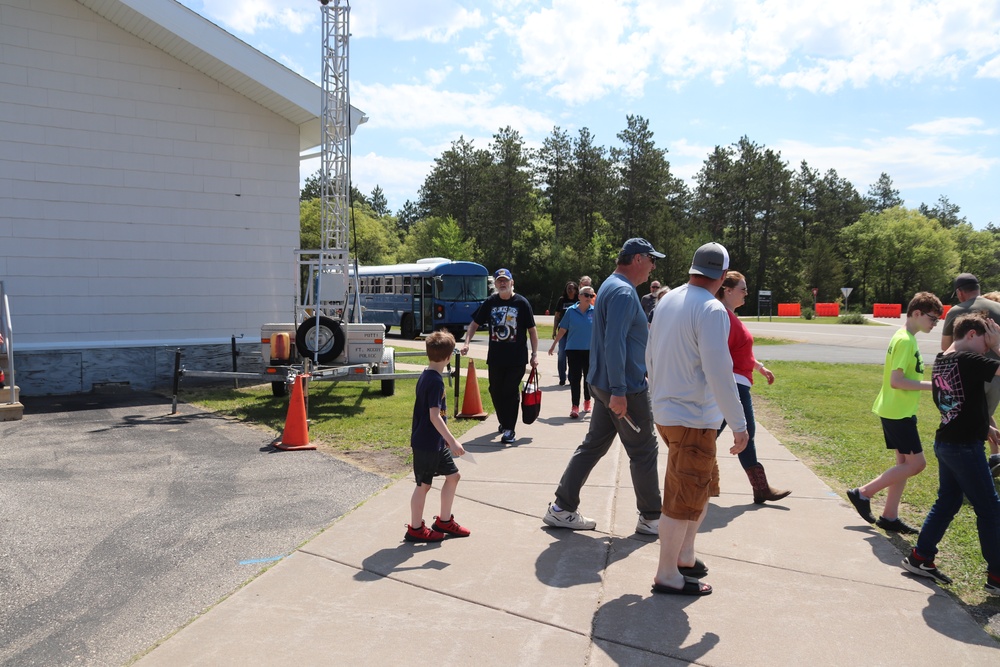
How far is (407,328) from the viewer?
29.7 meters

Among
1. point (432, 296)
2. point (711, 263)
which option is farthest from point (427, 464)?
point (432, 296)

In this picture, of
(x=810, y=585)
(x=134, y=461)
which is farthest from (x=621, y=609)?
(x=134, y=461)

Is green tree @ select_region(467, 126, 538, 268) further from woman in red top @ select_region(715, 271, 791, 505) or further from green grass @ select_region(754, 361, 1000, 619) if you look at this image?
woman in red top @ select_region(715, 271, 791, 505)

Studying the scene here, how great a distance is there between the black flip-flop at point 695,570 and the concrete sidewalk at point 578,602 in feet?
0.29

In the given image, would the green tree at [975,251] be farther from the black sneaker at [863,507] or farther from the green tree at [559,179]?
the black sneaker at [863,507]

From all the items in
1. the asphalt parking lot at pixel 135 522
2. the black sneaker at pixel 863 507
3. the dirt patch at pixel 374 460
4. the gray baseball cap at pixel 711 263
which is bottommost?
the asphalt parking lot at pixel 135 522

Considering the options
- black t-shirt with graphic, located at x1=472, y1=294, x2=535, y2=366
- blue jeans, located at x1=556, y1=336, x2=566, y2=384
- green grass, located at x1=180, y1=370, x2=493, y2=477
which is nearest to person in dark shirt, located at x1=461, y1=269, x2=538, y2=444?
black t-shirt with graphic, located at x1=472, y1=294, x2=535, y2=366

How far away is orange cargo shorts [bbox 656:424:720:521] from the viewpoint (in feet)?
13.9

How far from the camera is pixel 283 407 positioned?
1137 centimetres

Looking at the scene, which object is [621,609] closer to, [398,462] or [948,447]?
[948,447]

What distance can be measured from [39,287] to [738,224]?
2797 inches

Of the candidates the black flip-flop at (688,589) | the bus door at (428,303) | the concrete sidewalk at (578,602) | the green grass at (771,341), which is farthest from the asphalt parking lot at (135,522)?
the green grass at (771,341)

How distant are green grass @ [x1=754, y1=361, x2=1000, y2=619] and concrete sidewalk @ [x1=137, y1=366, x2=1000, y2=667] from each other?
1.23 ft

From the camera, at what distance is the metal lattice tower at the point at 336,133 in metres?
13.6
